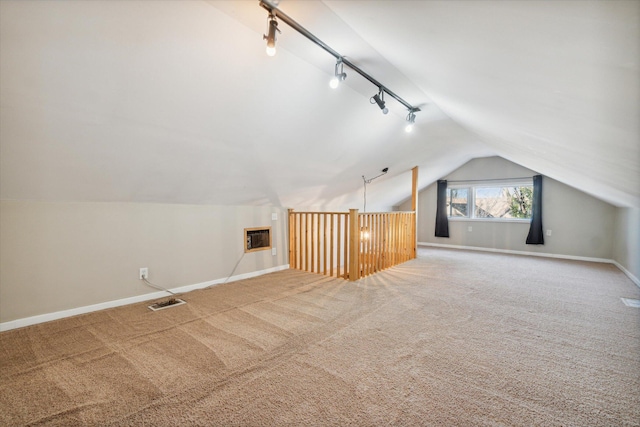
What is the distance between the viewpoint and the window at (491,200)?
616 centimetres

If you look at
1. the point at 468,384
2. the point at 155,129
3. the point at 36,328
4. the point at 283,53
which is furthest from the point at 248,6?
the point at 36,328

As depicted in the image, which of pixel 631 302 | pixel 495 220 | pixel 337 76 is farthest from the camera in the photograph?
pixel 495 220

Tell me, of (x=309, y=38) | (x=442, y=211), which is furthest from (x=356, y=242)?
(x=442, y=211)

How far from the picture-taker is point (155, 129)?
2217 millimetres

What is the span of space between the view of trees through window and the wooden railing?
244cm

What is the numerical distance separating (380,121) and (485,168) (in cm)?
436

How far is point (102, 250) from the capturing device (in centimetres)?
275

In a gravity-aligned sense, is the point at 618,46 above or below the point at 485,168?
below

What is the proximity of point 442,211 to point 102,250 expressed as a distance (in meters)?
6.94

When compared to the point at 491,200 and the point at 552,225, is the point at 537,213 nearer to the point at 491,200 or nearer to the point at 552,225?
the point at 552,225

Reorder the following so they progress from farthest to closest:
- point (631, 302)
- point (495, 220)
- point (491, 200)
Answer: point (491, 200) < point (495, 220) < point (631, 302)

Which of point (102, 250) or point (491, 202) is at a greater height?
point (491, 202)

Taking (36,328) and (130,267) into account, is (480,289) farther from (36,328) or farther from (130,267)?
(36,328)

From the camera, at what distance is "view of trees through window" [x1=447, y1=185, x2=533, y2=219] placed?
617cm
